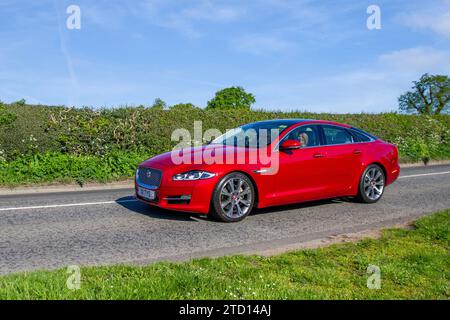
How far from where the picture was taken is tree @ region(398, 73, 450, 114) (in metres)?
69.2

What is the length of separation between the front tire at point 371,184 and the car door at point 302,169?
1095 millimetres

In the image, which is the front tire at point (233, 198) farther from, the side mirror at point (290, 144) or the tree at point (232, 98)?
the tree at point (232, 98)

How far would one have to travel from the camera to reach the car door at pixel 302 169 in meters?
7.18

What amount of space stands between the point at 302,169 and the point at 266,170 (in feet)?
2.51

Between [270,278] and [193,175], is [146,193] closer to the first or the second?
[193,175]

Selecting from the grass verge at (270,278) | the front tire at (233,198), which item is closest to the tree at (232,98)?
the front tire at (233,198)

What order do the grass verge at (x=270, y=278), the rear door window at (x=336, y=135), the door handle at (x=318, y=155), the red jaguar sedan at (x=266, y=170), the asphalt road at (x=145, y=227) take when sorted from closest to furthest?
the grass verge at (x=270, y=278) < the asphalt road at (x=145, y=227) < the red jaguar sedan at (x=266, y=170) < the door handle at (x=318, y=155) < the rear door window at (x=336, y=135)

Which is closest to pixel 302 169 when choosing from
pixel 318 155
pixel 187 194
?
pixel 318 155

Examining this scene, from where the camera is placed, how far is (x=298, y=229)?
658cm

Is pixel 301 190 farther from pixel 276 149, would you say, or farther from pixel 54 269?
pixel 54 269
